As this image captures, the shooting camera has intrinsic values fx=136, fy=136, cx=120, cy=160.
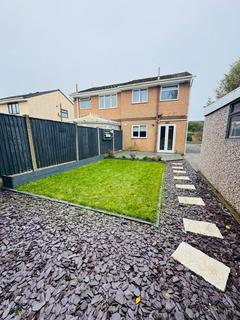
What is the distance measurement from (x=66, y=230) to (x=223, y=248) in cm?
252

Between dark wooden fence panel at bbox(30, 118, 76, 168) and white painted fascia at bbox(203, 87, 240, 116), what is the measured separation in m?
5.87

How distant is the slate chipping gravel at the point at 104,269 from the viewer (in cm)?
127

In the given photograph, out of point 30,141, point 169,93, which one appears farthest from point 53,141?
point 169,93

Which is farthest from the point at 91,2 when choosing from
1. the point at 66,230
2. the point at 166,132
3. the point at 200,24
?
the point at 66,230

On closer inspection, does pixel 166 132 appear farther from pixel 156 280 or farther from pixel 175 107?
pixel 156 280

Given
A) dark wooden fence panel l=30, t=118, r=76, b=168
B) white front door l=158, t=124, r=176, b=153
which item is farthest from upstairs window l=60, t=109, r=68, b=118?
dark wooden fence panel l=30, t=118, r=76, b=168

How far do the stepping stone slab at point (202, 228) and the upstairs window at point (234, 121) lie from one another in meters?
2.23

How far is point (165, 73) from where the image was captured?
43.7ft

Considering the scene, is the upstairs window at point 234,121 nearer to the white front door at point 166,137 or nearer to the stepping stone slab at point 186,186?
the stepping stone slab at point 186,186

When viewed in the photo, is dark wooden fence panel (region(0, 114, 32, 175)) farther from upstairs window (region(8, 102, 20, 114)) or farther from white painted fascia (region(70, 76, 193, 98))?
upstairs window (region(8, 102, 20, 114))

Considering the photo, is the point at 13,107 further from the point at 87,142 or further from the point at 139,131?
the point at 139,131

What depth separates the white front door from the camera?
11414 millimetres

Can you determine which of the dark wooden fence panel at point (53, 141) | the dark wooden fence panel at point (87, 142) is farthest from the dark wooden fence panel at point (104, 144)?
the dark wooden fence panel at point (53, 141)

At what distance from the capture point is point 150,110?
11781 millimetres
